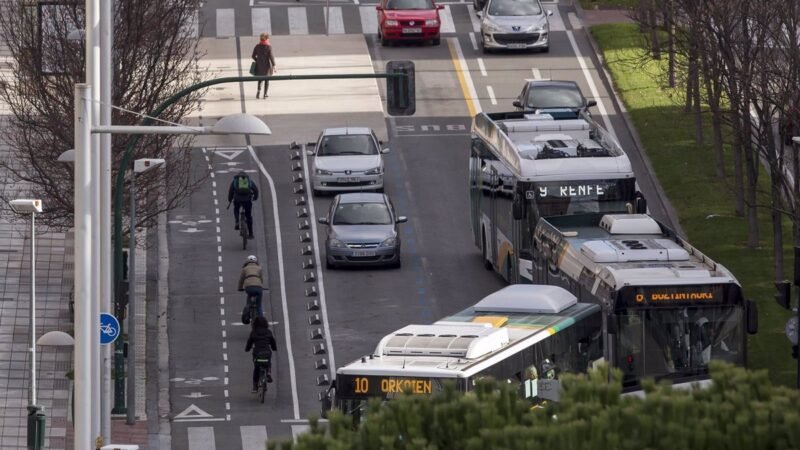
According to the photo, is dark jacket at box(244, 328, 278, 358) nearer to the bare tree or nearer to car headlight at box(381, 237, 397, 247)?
the bare tree

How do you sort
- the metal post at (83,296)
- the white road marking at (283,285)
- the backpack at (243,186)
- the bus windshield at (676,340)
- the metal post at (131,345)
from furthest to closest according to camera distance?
the backpack at (243,186)
the white road marking at (283,285)
the metal post at (131,345)
the bus windshield at (676,340)
the metal post at (83,296)

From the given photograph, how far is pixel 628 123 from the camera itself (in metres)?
54.5

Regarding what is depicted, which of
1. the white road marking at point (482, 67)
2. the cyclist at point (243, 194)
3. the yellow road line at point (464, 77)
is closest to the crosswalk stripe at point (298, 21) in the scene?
the yellow road line at point (464, 77)

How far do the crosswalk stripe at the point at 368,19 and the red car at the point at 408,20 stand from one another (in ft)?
8.51

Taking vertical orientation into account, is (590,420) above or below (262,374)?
below

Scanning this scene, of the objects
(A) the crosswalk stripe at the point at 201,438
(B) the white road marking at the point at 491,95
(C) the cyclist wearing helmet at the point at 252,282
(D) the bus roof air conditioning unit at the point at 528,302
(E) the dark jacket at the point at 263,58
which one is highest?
(E) the dark jacket at the point at 263,58

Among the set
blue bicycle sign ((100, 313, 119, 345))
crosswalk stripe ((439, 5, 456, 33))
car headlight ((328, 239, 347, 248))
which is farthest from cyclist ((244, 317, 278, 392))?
crosswalk stripe ((439, 5, 456, 33))

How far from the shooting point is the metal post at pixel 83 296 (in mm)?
20484

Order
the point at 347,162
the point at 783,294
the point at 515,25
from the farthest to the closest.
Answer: the point at 515,25 < the point at 347,162 < the point at 783,294

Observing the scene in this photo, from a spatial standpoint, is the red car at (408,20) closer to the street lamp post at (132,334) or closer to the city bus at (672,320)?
the street lamp post at (132,334)

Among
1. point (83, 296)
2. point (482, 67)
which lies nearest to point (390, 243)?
point (482, 67)

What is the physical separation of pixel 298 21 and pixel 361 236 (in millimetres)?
23925

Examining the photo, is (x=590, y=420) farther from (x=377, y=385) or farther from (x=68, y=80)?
(x=68, y=80)

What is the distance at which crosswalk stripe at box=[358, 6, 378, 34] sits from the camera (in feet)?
211
